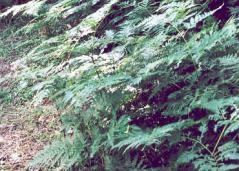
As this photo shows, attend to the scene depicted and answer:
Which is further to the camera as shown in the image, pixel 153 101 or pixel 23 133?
pixel 23 133

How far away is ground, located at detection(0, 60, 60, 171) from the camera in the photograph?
13.3 feet

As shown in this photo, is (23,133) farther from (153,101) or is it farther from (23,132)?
(153,101)

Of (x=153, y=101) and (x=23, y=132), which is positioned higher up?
(x=153, y=101)

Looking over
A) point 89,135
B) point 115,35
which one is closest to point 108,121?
point 89,135

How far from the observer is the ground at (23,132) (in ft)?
13.3

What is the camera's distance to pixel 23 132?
4500 millimetres

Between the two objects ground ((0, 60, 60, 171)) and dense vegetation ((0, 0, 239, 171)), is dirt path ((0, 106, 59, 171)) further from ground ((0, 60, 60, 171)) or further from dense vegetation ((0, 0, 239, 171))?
dense vegetation ((0, 0, 239, 171))

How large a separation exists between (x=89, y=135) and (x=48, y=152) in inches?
14.0

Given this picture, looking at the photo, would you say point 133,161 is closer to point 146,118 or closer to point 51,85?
point 146,118

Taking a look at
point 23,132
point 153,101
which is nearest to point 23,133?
point 23,132

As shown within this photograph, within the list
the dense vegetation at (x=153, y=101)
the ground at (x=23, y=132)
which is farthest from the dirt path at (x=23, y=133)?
the dense vegetation at (x=153, y=101)

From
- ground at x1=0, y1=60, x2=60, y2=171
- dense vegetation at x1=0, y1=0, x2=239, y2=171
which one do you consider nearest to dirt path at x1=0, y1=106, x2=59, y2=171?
ground at x1=0, y1=60, x2=60, y2=171

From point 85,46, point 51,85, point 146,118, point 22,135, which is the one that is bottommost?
point 22,135

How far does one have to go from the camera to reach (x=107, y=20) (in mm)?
5664
